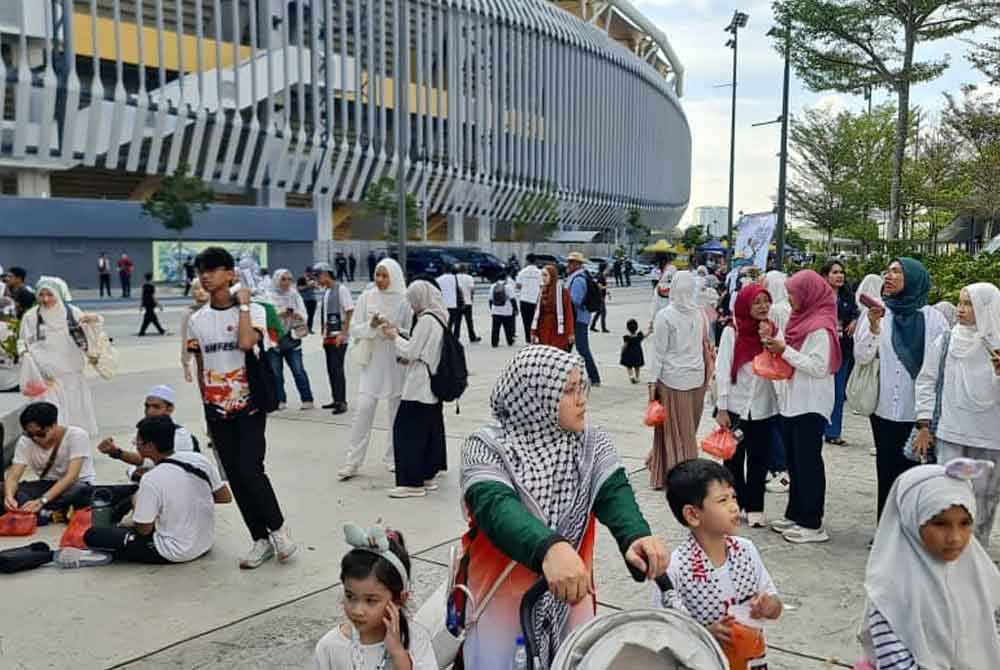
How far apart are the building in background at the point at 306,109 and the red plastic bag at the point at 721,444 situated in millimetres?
13552

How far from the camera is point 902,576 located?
2.53m

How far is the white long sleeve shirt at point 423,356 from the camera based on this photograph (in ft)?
20.0

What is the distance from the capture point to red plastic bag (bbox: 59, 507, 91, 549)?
486cm

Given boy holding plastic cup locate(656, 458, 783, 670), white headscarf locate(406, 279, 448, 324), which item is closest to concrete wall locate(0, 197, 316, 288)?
white headscarf locate(406, 279, 448, 324)

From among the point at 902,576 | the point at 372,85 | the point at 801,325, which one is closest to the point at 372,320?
the point at 801,325

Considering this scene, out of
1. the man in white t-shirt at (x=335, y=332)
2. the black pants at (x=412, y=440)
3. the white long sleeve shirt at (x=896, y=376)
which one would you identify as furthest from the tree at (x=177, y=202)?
the white long sleeve shirt at (x=896, y=376)

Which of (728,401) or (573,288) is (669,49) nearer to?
(573,288)

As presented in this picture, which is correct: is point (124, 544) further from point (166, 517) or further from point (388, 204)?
point (388, 204)

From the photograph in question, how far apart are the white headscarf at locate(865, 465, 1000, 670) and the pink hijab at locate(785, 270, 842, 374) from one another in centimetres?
251

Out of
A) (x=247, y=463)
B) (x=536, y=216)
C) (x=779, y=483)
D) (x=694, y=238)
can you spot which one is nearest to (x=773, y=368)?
(x=779, y=483)

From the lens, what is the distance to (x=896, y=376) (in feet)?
15.6

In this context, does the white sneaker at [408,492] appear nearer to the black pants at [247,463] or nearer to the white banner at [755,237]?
the black pants at [247,463]

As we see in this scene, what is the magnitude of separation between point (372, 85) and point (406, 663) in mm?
41280

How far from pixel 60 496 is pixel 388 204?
35.7 meters
